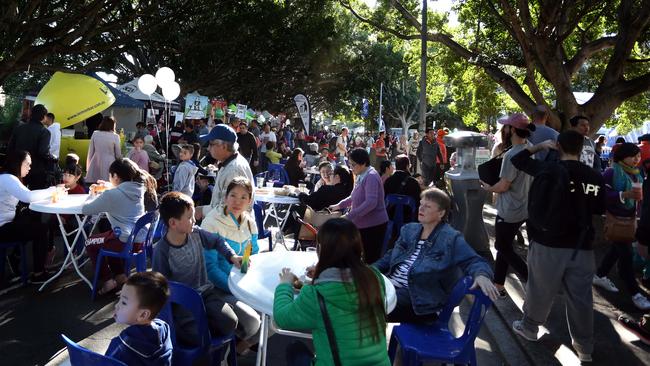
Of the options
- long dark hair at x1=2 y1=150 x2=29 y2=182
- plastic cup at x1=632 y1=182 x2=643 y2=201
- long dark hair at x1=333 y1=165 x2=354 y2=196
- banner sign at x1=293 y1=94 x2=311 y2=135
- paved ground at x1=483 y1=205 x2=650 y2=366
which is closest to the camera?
paved ground at x1=483 y1=205 x2=650 y2=366

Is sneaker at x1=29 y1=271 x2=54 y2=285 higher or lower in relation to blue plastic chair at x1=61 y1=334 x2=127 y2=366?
lower

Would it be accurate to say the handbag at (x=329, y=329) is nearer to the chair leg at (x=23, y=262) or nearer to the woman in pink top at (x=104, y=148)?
the chair leg at (x=23, y=262)

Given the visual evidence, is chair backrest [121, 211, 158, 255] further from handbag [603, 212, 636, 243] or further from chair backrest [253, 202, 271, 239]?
handbag [603, 212, 636, 243]

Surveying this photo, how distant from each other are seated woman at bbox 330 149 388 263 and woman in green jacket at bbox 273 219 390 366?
119 inches

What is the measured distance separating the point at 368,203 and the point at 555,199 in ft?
6.55

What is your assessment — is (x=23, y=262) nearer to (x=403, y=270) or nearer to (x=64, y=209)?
(x=64, y=209)

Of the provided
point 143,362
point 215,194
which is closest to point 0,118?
point 215,194

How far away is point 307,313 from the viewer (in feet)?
7.77

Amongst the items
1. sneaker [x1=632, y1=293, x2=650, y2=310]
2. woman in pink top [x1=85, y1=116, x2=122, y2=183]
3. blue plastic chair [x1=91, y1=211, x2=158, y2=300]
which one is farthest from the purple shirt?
woman in pink top [x1=85, y1=116, x2=122, y2=183]

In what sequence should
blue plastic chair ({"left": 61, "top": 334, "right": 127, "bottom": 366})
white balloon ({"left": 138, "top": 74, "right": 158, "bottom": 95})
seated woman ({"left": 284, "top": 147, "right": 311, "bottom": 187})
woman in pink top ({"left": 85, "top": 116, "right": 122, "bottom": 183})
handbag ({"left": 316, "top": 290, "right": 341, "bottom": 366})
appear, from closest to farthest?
blue plastic chair ({"left": 61, "top": 334, "right": 127, "bottom": 366}) < handbag ({"left": 316, "top": 290, "right": 341, "bottom": 366}) < woman in pink top ({"left": 85, "top": 116, "right": 122, "bottom": 183}) < seated woman ({"left": 284, "top": 147, "right": 311, "bottom": 187}) < white balloon ({"left": 138, "top": 74, "right": 158, "bottom": 95})

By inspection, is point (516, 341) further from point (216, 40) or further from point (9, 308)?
point (216, 40)

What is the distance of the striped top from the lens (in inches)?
146

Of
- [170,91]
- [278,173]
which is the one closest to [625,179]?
[278,173]

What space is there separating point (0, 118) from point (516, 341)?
1524 cm
